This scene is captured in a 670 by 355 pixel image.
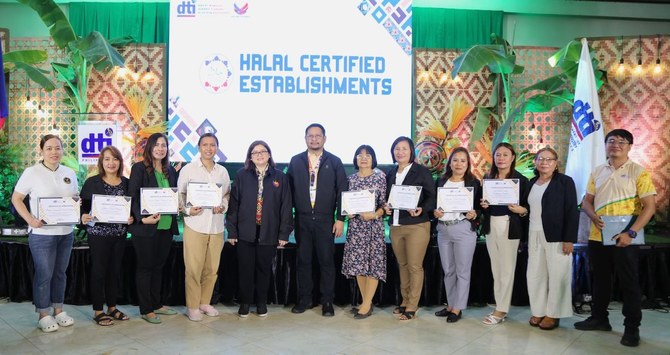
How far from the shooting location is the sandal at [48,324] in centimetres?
387

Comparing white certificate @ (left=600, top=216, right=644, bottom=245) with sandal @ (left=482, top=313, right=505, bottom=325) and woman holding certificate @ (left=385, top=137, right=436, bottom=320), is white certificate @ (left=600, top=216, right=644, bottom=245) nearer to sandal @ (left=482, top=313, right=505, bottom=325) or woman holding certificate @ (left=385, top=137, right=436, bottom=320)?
sandal @ (left=482, top=313, right=505, bottom=325)

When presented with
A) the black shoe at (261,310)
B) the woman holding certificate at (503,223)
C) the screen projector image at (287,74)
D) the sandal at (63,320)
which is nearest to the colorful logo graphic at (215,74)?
the screen projector image at (287,74)

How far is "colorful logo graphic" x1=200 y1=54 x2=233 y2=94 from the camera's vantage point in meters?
6.38

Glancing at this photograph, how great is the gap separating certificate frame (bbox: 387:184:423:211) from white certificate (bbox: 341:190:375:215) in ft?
0.61

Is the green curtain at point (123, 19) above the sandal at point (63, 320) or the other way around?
above

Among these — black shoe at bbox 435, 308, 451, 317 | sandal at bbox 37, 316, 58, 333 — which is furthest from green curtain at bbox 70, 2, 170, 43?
black shoe at bbox 435, 308, 451, 317

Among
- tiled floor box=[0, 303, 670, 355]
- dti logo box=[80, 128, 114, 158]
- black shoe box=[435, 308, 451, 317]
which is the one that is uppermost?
dti logo box=[80, 128, 114, 158]

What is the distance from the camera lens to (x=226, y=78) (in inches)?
251

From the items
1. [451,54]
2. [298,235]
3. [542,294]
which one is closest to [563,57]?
[451,54]

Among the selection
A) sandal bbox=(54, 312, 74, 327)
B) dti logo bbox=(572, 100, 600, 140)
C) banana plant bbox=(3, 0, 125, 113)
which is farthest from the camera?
dti logo bbox=(572, 100, 600, 140)

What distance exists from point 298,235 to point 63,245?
1.94 metres

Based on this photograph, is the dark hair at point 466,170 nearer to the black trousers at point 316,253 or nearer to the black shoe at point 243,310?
the black trousers at point 316,253

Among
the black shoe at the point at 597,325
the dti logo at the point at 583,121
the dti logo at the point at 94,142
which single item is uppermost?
the dti logo at the point at 583,121

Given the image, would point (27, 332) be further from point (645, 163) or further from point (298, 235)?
point (645, 163)
